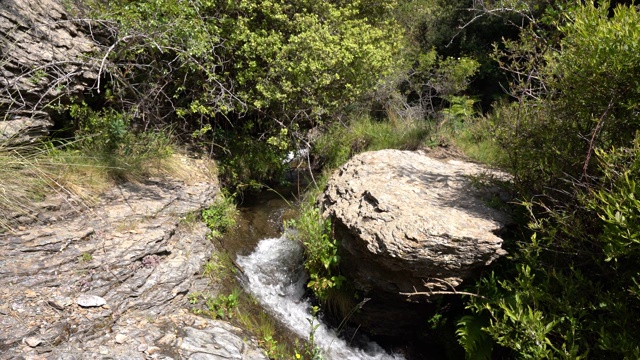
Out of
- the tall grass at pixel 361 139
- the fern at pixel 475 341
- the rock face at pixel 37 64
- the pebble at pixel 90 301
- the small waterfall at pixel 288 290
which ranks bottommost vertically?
the small waterfall at pixel 288 290

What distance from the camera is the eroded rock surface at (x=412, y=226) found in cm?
421

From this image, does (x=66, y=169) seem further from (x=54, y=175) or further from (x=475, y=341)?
(x=475, y=341)

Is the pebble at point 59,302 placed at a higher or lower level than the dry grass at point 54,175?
lower

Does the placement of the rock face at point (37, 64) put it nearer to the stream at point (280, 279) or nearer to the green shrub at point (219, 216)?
the green shrub at point (219, 216)

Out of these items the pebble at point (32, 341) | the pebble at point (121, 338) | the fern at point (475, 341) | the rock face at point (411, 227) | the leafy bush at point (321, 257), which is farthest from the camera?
the leafy bush at point (321, 257)

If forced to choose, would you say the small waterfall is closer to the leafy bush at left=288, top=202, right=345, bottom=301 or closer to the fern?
the leafy bush at left=288, top=202, right=345, bottom=301

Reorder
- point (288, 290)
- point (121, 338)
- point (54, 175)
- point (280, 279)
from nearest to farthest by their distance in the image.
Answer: point (121, 338) → point (54, 175) → point (288, 290) → point (280, 279)

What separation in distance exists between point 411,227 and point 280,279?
1.93 m

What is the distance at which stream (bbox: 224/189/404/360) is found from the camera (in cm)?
486

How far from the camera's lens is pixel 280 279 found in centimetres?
546

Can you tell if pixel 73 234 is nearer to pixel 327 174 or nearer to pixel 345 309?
pixel 345 309

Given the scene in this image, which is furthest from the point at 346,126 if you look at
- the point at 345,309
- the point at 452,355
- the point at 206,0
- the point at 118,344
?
the point at 118,344

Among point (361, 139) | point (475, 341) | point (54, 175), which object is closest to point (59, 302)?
point (54, 175)

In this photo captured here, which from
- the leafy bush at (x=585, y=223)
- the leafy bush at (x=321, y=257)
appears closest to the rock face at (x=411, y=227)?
the leafy bush at (x=321, y=257)
